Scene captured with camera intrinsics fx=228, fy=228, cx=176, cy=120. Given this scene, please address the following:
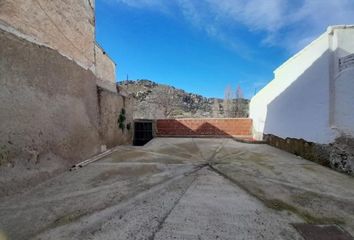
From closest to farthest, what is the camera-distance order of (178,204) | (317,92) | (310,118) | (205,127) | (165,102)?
(178,204) < (317,92) < (310,118) < (205,127) < (165,102)

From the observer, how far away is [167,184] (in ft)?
9.75

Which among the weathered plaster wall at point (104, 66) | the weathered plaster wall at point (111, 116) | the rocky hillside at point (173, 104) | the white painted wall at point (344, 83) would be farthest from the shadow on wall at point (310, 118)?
the rocky hillside at point (173, 104)

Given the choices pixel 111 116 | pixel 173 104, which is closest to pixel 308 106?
pixel 111 116

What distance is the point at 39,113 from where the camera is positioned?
125 inches

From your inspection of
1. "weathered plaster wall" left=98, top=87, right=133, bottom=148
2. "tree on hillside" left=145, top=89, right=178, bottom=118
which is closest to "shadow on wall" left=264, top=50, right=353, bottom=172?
"weathered plaster wall" left=98, top=87, right=133, bottom=148

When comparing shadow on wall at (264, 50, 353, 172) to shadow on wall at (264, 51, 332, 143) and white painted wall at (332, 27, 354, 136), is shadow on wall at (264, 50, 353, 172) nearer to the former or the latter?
shadow on wall at (264, 51, 332, 143)

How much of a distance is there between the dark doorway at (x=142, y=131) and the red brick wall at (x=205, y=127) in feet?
1.80

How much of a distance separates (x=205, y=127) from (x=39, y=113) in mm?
9355

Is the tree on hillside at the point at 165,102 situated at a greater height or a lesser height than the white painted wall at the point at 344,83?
greater

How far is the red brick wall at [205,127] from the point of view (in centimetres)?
1169

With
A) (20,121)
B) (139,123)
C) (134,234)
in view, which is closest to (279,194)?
(134,234)

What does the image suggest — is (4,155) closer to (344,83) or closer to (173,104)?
(344,83)

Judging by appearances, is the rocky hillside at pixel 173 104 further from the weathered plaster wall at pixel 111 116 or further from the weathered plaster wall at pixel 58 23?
the weathered plaster wall at pixel 58 23

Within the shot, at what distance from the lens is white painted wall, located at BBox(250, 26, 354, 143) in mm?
3963
